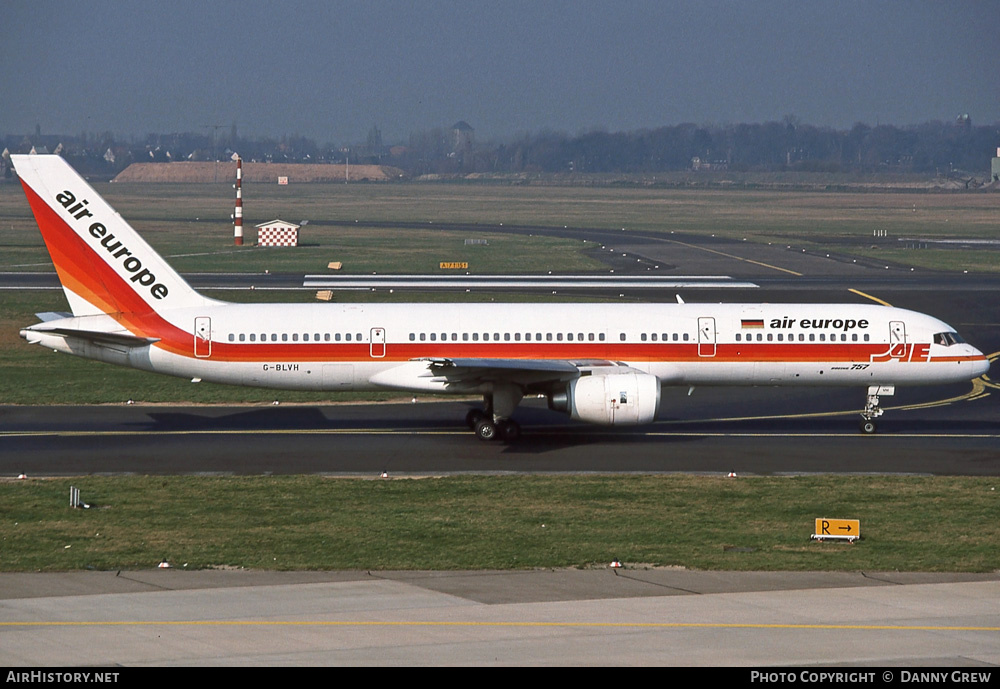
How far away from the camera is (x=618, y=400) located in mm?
35000

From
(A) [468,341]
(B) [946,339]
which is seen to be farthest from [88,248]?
(B) [946,339]

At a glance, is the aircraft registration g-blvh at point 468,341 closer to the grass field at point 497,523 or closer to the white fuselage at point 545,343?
the white fuselage at point 545,343

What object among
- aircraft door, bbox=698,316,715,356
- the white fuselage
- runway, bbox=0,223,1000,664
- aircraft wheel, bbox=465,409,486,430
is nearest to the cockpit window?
the white fuselage

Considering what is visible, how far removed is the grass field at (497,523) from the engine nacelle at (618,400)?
126 inches

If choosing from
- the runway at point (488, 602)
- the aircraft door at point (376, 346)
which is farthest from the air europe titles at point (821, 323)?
the aircraft door at point (376, 346)

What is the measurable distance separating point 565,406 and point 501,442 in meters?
2.61

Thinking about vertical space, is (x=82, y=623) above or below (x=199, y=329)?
below

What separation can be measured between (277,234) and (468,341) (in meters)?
75.8

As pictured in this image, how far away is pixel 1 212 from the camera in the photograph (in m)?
169

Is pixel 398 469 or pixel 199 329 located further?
pixel 199 329

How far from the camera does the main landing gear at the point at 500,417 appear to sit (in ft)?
121

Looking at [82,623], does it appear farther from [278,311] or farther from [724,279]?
[724,279]
